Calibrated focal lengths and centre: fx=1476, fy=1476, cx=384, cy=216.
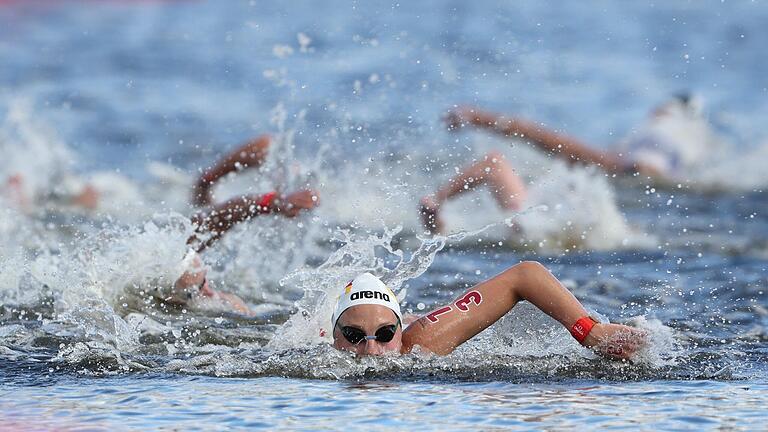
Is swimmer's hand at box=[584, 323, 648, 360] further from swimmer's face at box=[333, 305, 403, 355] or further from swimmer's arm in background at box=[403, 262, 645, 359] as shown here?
swimmer's face at box=[333, 305, 403, 355]

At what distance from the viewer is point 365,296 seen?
28.8ft

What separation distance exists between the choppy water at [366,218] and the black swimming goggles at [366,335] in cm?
13

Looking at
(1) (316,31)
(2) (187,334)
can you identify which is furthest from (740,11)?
(2) (187,334)

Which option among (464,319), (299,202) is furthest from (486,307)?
(299,202)

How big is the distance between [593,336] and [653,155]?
44.6 ft

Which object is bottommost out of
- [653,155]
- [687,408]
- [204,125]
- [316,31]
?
[687,408]

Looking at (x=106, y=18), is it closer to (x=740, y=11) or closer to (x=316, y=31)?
(x=316, y=31)

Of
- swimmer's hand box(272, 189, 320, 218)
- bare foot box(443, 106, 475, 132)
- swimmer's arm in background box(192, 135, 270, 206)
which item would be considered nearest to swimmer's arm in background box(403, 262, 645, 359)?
swimmer's hand box(272, 189, 320, 218)

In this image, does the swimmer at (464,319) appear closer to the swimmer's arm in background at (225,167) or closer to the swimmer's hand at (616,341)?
the swimmer's hand at (616,341)

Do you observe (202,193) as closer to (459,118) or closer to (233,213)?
(233,213)

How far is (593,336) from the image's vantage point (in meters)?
8.67

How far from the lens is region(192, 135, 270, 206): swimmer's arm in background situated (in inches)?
473

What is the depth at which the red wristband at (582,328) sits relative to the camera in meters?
8.69

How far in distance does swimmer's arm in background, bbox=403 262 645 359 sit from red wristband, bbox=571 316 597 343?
7 cm
